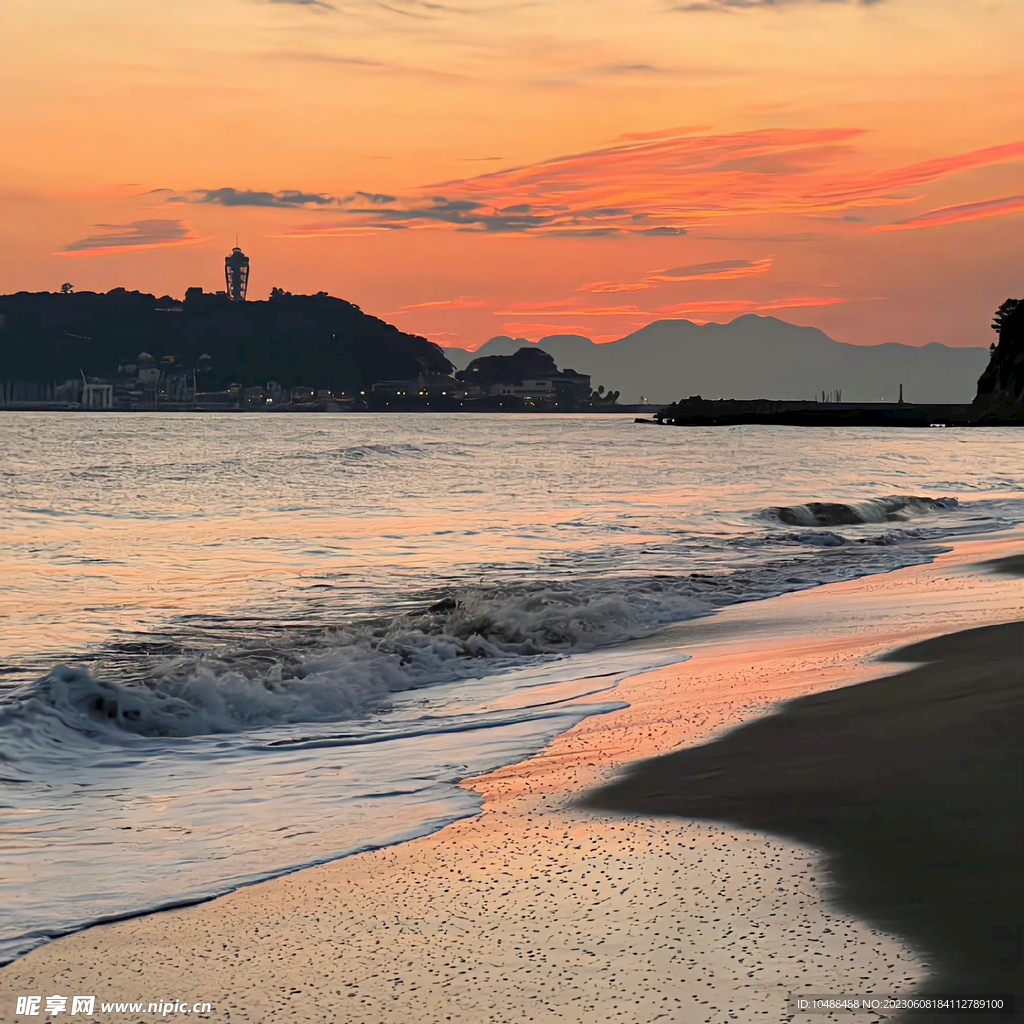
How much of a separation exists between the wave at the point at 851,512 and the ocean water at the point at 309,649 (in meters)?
0.11

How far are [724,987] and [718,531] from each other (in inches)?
847

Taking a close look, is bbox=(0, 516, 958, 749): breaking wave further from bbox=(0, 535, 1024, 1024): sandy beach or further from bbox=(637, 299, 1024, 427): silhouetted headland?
bbox=(637, 299, 1024, 427): silhouetted headland

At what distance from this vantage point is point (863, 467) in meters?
53.2

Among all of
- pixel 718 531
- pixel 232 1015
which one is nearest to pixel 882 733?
pixel 232 1015

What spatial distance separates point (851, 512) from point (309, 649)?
1984cm

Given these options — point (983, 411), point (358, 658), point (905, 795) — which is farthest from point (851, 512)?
point (983, 411)

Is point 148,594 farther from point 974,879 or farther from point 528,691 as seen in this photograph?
point 974,879

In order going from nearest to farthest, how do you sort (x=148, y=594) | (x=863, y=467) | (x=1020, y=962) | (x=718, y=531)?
1. (x=1020, y=962)
2. (x=148, y=594)
3. (x=718, y=531)
4. (x=863, y=467)

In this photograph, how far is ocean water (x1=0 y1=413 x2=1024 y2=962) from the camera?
5559 millimetres

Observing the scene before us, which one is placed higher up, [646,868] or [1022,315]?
[1022,315]

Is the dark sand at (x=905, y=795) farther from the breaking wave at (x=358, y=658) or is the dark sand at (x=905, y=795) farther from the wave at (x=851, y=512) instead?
the wave at (x=851, y=512)

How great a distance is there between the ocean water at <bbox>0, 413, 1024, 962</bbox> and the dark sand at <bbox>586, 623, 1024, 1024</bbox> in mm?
1302

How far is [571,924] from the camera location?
3973mm

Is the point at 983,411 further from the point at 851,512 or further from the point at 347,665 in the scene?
the point at 347,665
